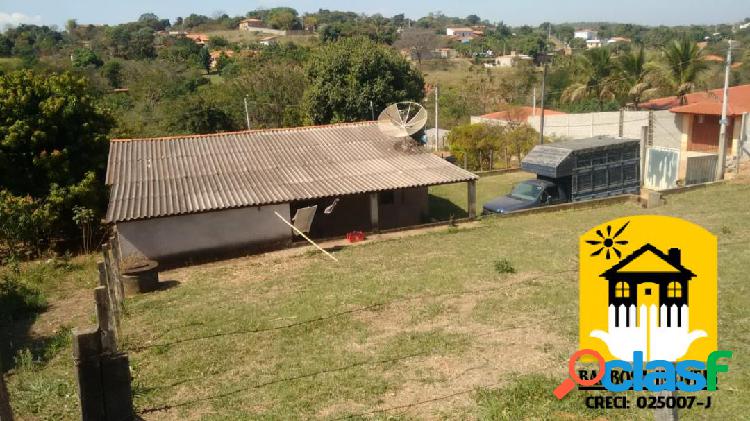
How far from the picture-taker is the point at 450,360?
8938 millimetres

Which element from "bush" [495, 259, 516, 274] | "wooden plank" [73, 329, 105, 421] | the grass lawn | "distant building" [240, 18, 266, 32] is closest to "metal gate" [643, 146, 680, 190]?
the grass lawn

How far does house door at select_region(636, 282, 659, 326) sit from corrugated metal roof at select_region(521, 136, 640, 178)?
17.5 meters

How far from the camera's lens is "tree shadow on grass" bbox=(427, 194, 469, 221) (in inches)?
875

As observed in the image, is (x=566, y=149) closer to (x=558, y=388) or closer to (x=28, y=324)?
(x=558, y=388)

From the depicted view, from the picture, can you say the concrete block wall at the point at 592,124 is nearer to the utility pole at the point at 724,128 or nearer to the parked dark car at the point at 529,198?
the utility pole at the point at 724,128

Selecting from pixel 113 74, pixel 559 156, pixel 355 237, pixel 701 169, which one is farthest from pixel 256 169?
pixel 113 74

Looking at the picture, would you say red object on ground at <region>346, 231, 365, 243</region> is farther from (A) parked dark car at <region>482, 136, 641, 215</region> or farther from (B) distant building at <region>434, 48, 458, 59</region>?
(B) distant building at <region>434, 48, 458, 59</region>

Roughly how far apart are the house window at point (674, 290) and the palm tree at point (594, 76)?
139 ft

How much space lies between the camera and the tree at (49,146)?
19.2m

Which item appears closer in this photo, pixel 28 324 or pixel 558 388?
pixel 558 388

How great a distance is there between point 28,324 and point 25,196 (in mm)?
8657

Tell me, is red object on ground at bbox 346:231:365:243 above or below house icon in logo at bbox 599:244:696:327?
below

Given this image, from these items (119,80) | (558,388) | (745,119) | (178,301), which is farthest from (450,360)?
(119,80)

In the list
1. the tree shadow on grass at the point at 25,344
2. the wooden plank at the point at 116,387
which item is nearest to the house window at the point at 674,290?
the wooden plank at the point at 116,387
